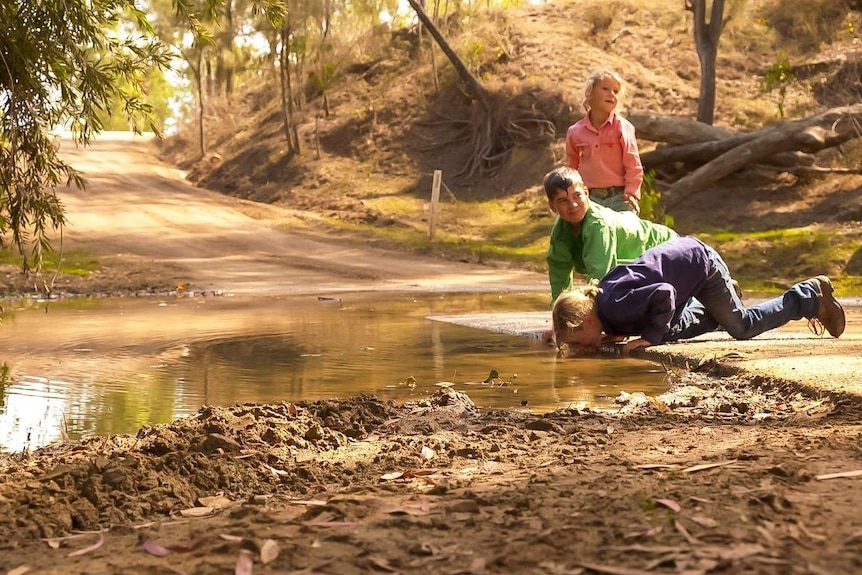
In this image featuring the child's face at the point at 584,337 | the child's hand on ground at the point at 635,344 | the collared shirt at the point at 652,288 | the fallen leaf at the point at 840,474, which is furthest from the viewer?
the child's hand on ground at the point at 635,344

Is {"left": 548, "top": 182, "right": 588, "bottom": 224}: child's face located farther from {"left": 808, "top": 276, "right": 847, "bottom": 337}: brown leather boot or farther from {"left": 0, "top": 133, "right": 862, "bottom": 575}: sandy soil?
{"left": 808, "top": 276, "right": 847, "bottom": 337}: brown leather boot

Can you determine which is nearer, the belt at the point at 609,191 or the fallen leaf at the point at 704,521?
the fallen leaf at the point at 704,521

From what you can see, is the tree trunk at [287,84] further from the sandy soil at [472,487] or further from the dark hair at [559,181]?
the sandy soil at [472,487]

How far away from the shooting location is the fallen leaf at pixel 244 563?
3.06 metres

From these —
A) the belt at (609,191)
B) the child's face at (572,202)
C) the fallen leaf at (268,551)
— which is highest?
the belt at (609,191)

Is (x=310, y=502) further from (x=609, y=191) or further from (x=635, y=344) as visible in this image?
(x=609, y=191)

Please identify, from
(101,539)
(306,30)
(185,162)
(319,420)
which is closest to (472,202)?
(306,30)

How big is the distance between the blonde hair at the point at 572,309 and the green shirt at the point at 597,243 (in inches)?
18.2

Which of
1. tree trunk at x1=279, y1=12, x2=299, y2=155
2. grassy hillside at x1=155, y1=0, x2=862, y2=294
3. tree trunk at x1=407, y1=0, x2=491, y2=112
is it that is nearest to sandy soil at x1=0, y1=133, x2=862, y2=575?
grassy hillside at x1=155, y1=0, x2=862, y2=294

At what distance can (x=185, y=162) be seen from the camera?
43656 millimetres

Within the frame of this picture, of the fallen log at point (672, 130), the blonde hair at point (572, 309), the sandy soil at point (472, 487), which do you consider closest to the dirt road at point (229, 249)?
the fallen log at point (672, 130)

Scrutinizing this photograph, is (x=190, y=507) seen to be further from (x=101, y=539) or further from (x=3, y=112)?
(x=3, y=112)

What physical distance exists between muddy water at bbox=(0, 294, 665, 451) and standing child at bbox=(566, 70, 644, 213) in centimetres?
166

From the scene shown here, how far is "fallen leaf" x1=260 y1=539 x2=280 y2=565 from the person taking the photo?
314 cm
